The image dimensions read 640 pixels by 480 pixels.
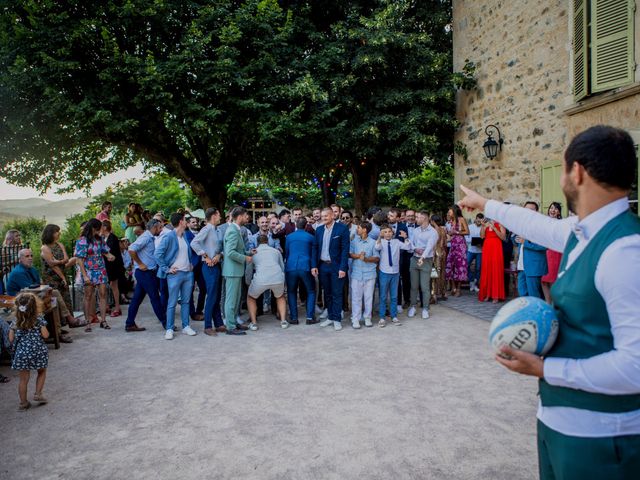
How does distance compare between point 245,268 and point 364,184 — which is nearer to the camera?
point 245,268

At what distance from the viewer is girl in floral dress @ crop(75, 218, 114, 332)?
833 cm

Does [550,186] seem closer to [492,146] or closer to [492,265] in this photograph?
[492,265]

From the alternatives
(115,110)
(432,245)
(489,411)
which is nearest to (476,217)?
(432,245)

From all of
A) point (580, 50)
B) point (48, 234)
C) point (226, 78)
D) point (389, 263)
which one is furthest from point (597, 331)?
point (226, 78)

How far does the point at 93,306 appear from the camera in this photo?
861 cm

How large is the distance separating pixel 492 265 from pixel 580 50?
14.3 ft

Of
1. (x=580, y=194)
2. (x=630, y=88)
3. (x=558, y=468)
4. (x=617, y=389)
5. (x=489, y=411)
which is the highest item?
→ (x=630, y=88)

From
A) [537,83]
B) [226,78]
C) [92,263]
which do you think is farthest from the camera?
[226,78]

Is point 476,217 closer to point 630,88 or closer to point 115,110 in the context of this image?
point 630,88

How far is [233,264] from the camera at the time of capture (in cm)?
798

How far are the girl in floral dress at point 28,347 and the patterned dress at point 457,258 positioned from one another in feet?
28.3

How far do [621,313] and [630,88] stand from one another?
7417 millimetres

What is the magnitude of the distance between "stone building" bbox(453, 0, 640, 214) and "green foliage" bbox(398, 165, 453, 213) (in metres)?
8.96

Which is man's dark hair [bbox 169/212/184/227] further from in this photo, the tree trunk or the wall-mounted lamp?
the tree trunk
